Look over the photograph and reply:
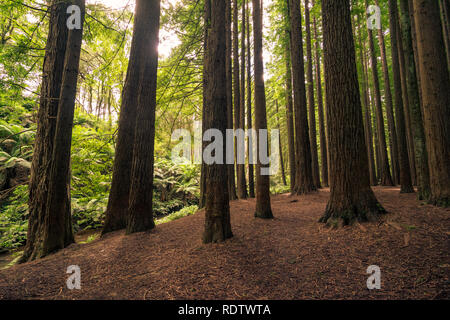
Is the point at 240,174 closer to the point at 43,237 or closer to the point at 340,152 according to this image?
the point at 340,152

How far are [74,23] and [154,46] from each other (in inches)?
87.9

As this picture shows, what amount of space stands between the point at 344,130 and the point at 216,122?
105 inches

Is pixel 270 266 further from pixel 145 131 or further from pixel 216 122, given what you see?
pixel 145 131

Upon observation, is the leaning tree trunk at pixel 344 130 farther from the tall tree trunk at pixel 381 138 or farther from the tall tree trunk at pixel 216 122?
the tall tree trunk at pixel 381 138

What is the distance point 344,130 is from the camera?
4.08 meters

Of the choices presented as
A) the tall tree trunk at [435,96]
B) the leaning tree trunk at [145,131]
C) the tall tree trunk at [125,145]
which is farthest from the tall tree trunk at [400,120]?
the tall tree trunk at [125,145]

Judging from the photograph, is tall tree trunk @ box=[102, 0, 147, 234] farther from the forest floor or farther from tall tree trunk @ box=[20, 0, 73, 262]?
the forest floor

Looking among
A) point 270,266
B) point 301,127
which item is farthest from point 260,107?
point 301,127

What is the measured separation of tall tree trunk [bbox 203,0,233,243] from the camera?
392cm

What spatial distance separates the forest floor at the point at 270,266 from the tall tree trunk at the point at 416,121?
1442 millimetres

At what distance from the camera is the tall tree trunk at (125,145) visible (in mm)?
5656

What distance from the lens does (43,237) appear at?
4.73 meters

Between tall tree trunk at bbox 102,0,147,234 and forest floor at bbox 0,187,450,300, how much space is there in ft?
4.99

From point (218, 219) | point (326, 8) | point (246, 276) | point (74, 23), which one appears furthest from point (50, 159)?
point (326, 8)
